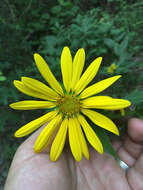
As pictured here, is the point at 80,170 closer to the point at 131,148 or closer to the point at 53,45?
the point at 131,148

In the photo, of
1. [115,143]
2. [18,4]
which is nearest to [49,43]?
[18,4]

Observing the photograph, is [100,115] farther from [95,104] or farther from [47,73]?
[47,73]

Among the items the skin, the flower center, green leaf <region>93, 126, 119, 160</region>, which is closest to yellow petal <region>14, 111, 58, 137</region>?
the flower center

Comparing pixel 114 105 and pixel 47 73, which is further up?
pixel 47 73

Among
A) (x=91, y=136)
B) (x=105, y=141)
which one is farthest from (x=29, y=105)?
(x=105, y=141)

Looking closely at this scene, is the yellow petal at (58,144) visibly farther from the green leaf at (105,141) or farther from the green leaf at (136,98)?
the green leaf at (136,98)

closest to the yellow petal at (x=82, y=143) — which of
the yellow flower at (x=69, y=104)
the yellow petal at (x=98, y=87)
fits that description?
the yellow flower at (x=69, y=104)
